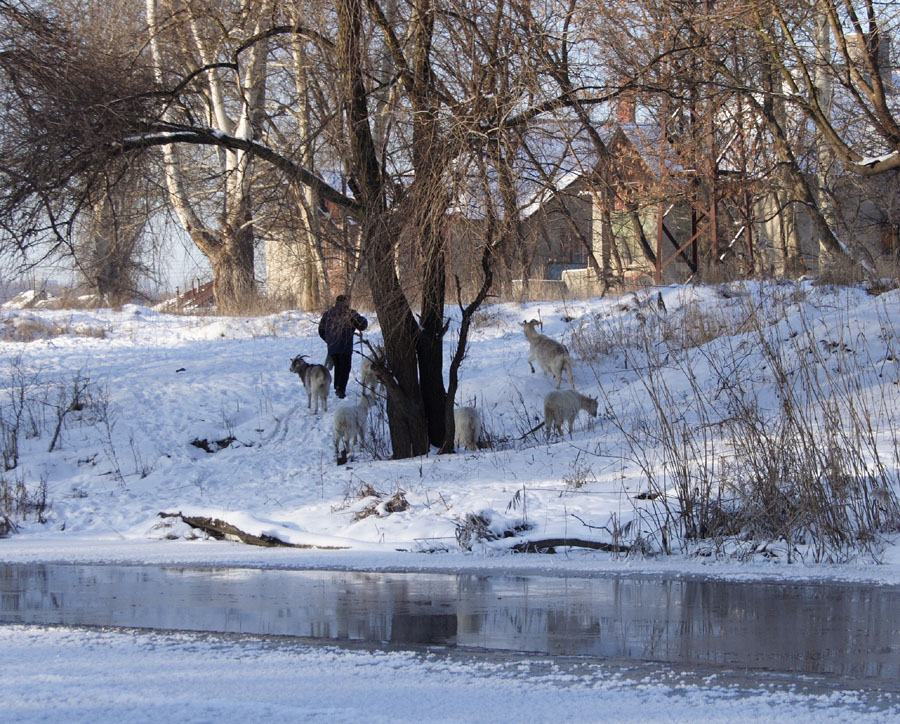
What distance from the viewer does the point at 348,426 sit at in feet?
44.3

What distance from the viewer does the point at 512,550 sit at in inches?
298

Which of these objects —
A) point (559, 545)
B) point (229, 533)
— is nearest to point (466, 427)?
point (229, 533)

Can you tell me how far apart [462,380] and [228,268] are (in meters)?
13.0

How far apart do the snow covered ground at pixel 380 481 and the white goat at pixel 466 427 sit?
410mm

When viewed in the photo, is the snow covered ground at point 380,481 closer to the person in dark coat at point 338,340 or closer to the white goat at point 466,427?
the white goat at point 466,427

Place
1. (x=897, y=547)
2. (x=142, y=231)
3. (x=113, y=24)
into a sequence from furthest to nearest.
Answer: (x=113, y=24) < (x=142, y=231) < (x=897, y=547)

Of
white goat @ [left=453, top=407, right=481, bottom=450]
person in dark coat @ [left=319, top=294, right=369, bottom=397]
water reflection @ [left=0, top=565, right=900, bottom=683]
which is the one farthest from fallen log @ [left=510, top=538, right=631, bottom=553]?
person in dark coat @ [left=319, top=294, right=369, bottom=397]

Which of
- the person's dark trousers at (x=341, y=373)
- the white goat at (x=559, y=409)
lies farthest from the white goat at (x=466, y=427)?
the person's dark trousers at (x=341, y=373)

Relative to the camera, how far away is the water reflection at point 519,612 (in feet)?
15.5

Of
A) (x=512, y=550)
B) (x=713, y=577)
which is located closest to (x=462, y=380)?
(x=512, y=550)

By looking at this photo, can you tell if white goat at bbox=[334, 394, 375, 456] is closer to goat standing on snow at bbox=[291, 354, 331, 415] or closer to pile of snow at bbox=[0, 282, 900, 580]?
pile of snow at bbox=[0, 282, 900, 580]

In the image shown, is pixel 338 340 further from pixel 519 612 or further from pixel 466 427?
pixel 519 612

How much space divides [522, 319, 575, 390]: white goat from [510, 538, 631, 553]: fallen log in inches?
354

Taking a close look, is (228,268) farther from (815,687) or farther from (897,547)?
(815,687)
